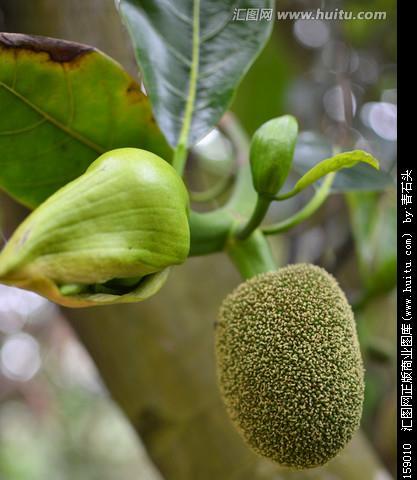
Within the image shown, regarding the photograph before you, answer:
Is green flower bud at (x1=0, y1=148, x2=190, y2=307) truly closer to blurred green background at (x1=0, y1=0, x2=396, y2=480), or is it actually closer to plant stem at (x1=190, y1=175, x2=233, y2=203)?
blurred green background at (x1=0, y1=0, x2=396, y2=480)

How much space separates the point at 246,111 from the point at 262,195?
79 cm

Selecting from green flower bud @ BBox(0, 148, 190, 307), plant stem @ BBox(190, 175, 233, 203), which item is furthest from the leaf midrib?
plant stem @ BBox(190, 175, 233, 203)

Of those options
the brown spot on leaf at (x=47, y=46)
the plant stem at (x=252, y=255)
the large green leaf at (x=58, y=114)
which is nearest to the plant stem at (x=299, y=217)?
the plant stem at (x=252, y=255)

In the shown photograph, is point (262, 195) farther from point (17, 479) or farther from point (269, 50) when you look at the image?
point (17, 479)

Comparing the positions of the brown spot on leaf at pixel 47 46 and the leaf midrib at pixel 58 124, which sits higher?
the brown spot on leaf at pixel 47 46

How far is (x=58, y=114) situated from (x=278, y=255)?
127cm

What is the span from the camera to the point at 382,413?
3.26 ft

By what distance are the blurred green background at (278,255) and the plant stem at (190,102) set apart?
90mm

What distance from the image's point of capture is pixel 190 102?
0.59m

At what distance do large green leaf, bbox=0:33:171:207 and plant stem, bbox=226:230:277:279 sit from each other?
0.33 feet

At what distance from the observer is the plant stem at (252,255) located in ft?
1.81

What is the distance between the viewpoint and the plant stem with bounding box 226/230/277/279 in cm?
55

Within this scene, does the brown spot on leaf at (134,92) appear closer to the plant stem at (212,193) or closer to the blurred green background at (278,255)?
the blurred green background at (278,255)
